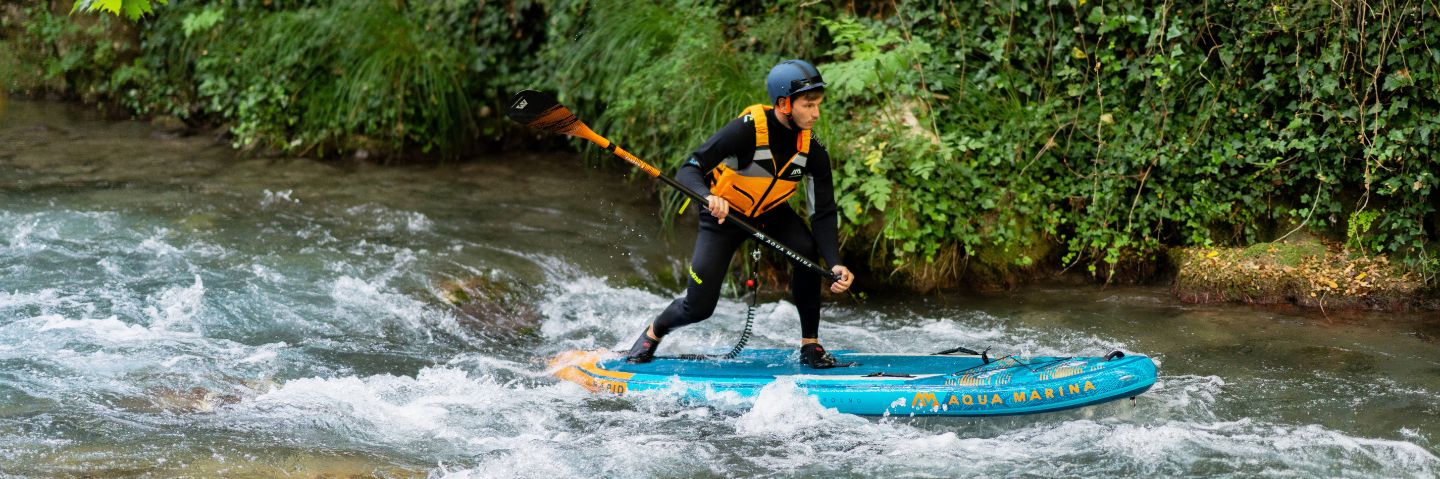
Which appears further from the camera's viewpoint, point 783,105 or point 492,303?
point 492,303

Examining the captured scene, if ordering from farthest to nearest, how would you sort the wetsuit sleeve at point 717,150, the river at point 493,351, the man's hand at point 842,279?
the man's hand at point 842,279, the wetsuit sleeve at point 717,150, the river at point 493,351

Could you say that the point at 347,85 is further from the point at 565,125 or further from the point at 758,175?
the point at 758,175

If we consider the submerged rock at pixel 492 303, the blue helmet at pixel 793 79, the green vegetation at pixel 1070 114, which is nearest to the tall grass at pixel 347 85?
the green vegetation at pixel 1070 114

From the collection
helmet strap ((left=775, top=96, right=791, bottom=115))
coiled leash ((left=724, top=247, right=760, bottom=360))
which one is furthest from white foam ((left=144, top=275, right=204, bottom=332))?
helmet strap ((left=775, top=96, right=791, bottom=115))

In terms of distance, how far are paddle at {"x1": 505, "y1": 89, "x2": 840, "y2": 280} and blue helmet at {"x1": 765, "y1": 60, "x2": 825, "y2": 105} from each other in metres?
0.55

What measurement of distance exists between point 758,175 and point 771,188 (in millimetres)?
100

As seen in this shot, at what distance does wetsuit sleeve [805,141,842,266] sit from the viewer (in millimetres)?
4953

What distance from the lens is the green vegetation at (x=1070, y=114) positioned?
6.15 meters

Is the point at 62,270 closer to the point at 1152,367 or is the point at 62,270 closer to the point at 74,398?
the point at 74,398

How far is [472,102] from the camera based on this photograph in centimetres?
953

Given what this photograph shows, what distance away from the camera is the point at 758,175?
15.8 feet

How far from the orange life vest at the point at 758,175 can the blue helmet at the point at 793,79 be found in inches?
4.7

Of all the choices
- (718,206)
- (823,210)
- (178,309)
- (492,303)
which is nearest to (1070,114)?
(823,210)

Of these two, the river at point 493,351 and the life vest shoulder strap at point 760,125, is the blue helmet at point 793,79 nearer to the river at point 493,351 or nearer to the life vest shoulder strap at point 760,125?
the life vest shoulder strap at point 760,125
